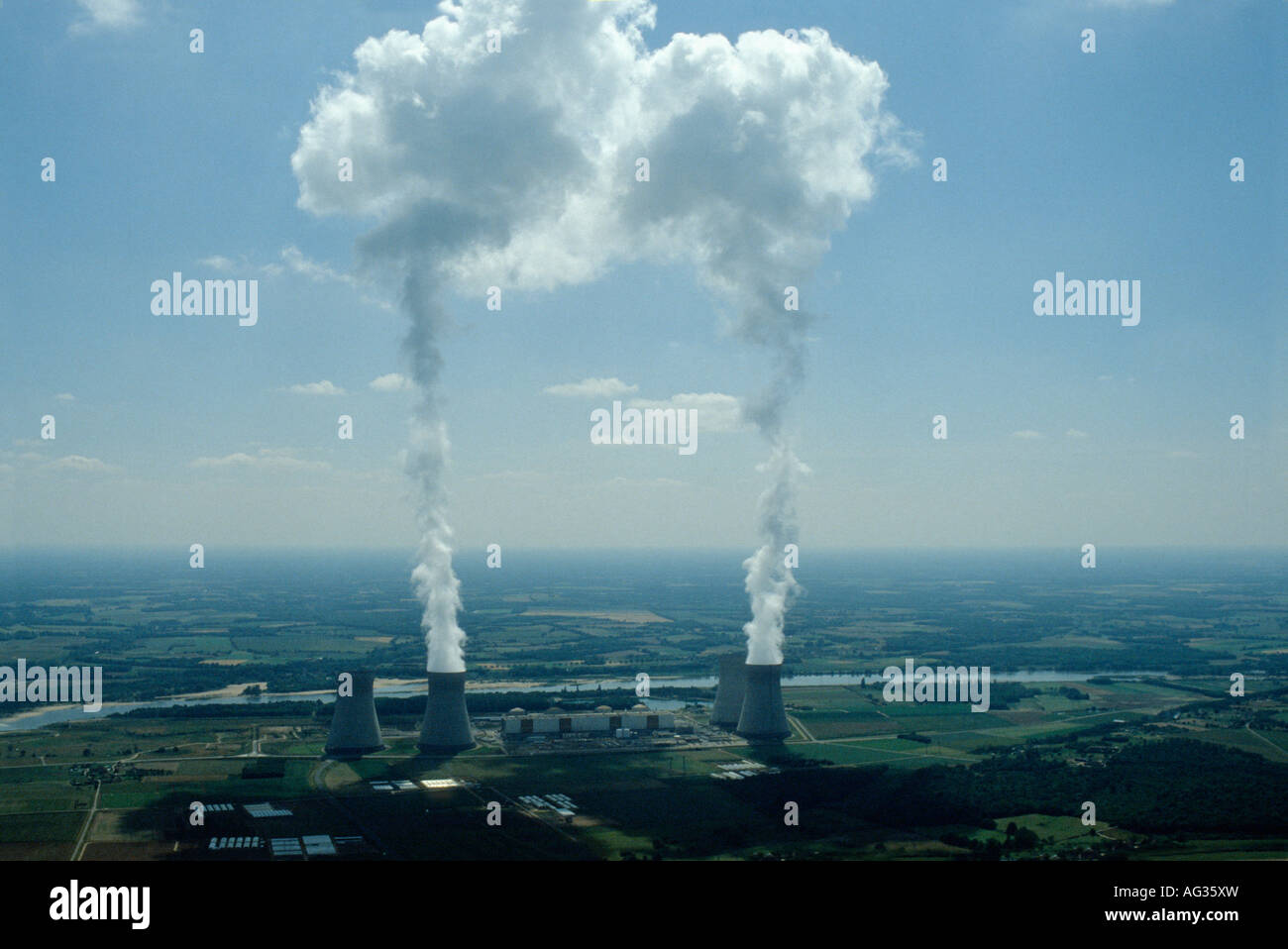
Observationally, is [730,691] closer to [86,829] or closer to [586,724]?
[586,724]

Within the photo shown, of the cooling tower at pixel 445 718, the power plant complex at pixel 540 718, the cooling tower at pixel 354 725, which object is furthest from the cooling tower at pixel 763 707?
the cooling tower at pixel 354 725

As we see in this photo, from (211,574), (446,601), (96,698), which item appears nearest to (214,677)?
(96,698)

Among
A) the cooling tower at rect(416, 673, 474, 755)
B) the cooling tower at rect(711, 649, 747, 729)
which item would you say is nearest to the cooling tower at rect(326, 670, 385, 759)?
the cooling tower at rect(416, 673, 474, 755)

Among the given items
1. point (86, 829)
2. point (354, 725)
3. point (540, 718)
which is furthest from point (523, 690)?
point (86, 829)

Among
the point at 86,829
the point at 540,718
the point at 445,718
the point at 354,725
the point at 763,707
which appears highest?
the point at 445,718

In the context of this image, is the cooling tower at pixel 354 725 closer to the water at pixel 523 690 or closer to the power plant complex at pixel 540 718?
the power plant complex at pixel 540 718
